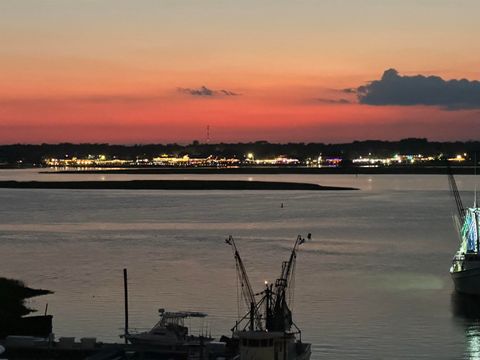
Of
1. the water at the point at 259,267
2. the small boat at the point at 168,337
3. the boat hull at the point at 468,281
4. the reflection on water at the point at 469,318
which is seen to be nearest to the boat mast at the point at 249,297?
the water at the point at 259,267

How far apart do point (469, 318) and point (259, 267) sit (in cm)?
2289

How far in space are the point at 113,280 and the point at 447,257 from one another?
30.4m

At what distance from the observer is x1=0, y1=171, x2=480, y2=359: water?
43000 mm

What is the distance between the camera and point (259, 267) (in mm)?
66938

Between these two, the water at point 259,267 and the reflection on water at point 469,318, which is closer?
the reflection on water at point 469,318

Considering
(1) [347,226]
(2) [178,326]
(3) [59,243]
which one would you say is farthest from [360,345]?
(1) [347,226]

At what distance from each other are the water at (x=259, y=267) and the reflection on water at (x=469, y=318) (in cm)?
8

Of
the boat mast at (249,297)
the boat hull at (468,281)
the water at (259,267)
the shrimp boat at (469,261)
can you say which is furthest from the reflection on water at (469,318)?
the boat mast at (249,297)

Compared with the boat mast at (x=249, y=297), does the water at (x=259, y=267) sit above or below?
below

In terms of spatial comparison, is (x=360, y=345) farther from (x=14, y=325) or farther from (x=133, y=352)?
(x=14, y=325)

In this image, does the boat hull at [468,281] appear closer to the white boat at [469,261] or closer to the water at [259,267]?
the white boat at [469,261]

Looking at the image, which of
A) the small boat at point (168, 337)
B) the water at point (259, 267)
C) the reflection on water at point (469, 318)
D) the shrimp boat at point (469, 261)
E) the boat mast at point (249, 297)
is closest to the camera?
the boat mast at point (249, 297)

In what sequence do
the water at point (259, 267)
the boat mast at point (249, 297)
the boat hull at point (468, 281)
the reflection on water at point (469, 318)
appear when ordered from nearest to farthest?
the boat mast at point (249, 297) < the reflection on water at point (469, 318) < the water at point (259, 267) < the boat hull at point (468, 281)

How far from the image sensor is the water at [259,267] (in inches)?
1693
